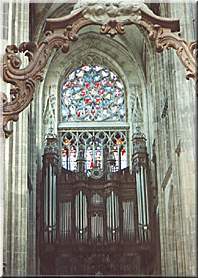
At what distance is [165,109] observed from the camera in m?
22.0

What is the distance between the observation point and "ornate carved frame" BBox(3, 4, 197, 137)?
7.89m

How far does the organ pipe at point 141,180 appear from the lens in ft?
84.8

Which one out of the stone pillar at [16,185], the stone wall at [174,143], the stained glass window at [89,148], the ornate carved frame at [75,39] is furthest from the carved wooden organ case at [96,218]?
the ornate carved frame at [75,39]

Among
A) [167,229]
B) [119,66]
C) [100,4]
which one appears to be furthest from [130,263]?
[100,4]

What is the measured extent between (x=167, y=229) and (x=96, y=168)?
17.4 ft

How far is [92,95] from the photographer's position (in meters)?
28.6

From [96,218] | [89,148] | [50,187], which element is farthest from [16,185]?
[89,148]

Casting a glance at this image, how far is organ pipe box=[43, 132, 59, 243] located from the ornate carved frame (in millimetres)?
17865

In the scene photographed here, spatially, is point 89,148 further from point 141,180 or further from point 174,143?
point 174,143

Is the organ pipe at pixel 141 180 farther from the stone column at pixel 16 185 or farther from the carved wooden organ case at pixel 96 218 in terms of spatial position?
the stone column at pixel 16 185

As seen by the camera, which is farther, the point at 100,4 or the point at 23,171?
the point at 23,171

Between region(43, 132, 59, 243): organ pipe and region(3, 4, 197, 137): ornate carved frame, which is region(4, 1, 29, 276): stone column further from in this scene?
region(3, 4, 197, 137): ornate carved frame

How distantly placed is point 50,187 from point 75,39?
60.1 feet

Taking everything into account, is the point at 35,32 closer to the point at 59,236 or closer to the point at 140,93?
the point at 140,93
